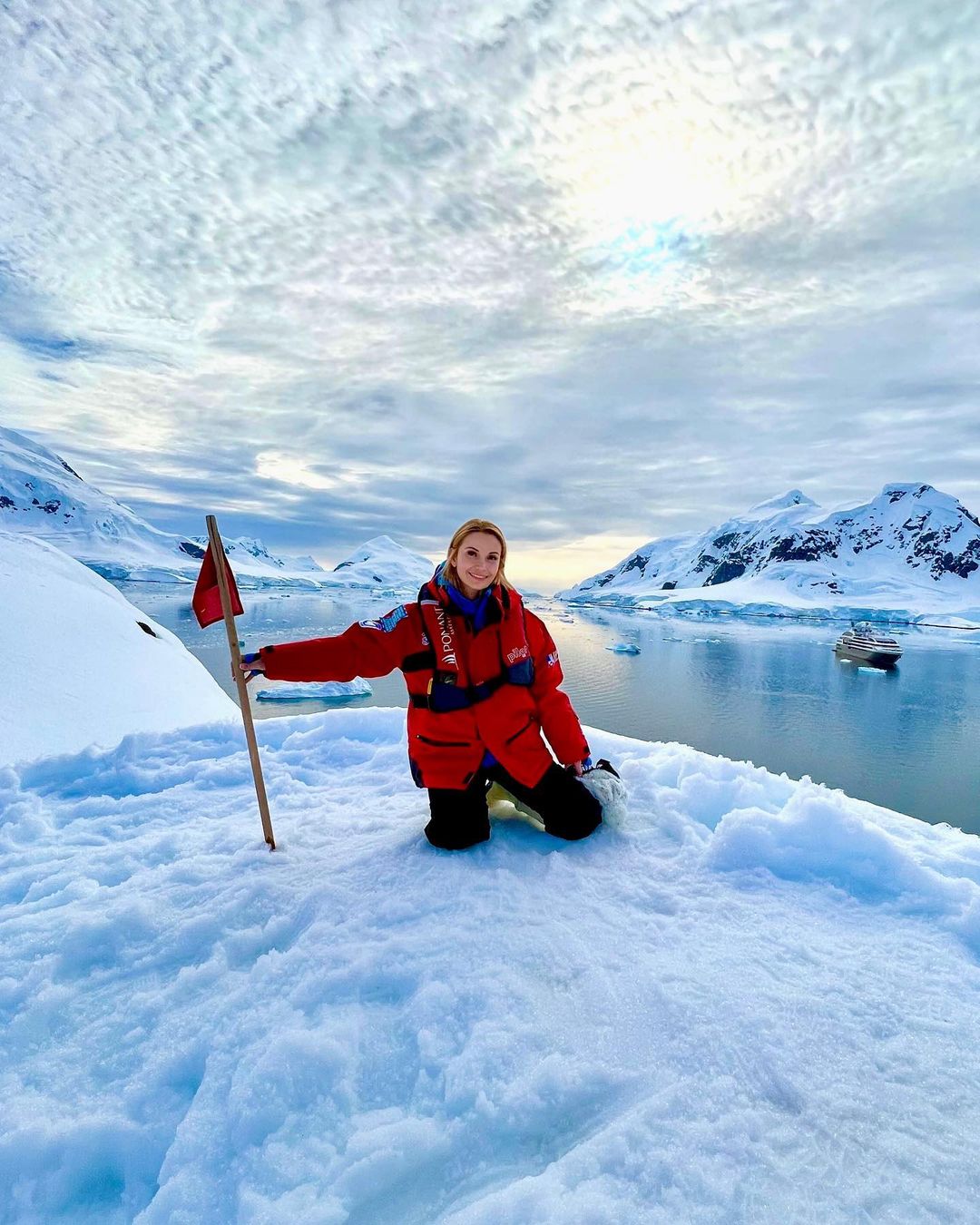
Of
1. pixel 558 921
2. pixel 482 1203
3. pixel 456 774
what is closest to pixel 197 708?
pixel 456 774

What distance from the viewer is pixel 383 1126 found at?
1471 millimetres

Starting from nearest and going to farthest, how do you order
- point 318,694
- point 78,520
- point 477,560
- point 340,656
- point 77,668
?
point 340,656, point 477,560, point 77,668, point 318,694, point 78,520

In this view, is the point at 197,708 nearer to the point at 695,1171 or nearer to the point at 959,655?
the point at 695,1171

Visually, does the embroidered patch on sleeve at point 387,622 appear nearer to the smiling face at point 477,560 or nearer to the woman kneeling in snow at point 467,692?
the woman kneeling in snow at point 467,692

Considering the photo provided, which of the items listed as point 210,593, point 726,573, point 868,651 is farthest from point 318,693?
point 726,573

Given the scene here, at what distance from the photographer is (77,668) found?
20.9ft

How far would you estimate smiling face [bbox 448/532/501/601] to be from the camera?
294 centimetres

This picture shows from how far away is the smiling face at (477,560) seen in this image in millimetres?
2936

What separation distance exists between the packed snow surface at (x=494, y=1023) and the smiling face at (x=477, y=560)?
4.33 feet

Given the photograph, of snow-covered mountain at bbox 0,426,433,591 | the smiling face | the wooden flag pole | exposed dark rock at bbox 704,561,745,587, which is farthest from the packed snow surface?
exposed dark rock at bbox 704,561,745,587

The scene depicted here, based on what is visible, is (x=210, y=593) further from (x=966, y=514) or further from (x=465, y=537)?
(x=966, y=514)

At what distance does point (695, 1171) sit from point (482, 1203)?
0.50m

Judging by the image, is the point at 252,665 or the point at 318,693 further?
the point at 318,693

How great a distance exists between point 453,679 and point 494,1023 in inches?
58.3
